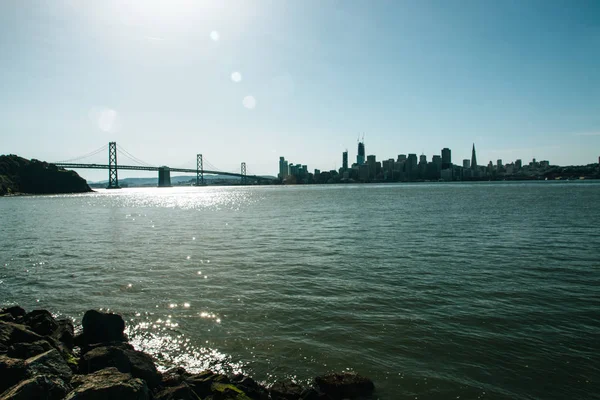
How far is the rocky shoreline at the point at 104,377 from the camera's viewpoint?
5.81 metres

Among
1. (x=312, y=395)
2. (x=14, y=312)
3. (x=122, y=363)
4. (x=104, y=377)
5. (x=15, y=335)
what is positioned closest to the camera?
(x=104, y=377)

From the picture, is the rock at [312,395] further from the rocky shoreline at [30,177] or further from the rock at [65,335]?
the rocky shoreline at [30,177]

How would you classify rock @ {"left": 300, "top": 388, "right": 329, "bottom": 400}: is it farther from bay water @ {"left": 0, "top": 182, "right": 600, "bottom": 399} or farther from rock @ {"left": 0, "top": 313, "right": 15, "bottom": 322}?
rock @ {"left": 0, "top": 313, "right": 15, "bottom": 322}

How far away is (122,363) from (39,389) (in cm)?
175

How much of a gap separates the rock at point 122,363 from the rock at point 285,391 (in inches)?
93.9

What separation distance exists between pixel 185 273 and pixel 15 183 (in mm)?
151005

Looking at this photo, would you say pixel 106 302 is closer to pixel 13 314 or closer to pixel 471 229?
pixel 13 314

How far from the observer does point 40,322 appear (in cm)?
966

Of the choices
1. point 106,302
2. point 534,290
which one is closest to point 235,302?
point 106,302

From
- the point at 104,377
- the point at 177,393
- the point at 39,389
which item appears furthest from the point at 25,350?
the point at 177,393

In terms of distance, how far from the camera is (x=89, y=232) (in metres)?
34.1

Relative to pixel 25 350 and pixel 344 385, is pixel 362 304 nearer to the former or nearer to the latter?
pixel 344 385

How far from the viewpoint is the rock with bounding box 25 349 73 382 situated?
654 cm

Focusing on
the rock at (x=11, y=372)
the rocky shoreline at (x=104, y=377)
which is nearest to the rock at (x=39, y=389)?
the rocky shoreline at (x=104, y=377)
